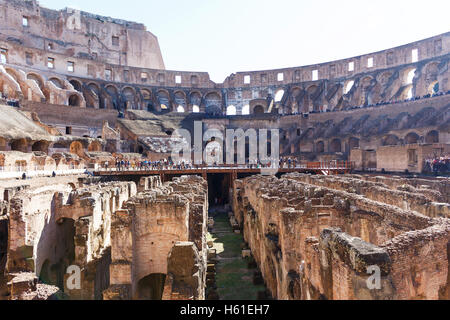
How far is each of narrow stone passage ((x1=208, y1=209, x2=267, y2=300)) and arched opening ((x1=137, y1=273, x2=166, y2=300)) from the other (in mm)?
2187

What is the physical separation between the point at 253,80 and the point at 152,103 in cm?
1753

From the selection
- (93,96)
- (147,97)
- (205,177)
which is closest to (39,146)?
(205,177)

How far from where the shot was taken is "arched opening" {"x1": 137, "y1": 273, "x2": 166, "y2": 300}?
25.2 feet

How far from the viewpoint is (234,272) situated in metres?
11.9

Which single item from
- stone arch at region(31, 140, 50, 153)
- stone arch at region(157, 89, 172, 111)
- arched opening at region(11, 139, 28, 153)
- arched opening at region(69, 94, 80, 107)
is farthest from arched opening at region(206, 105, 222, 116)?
arched opening at region(11, 139, 28, 153)

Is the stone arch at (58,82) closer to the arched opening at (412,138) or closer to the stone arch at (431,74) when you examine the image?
the arched opening at (412,138)

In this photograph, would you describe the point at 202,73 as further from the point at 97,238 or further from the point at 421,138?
the point at 97,238

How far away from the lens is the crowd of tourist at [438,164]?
18.7 m

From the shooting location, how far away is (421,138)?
30.1 m

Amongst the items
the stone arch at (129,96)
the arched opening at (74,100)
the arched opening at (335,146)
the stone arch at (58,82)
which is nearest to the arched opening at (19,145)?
the arched opening at (74,100)

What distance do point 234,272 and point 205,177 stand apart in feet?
50.9

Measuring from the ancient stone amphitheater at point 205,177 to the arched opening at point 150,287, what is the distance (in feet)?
0.16
